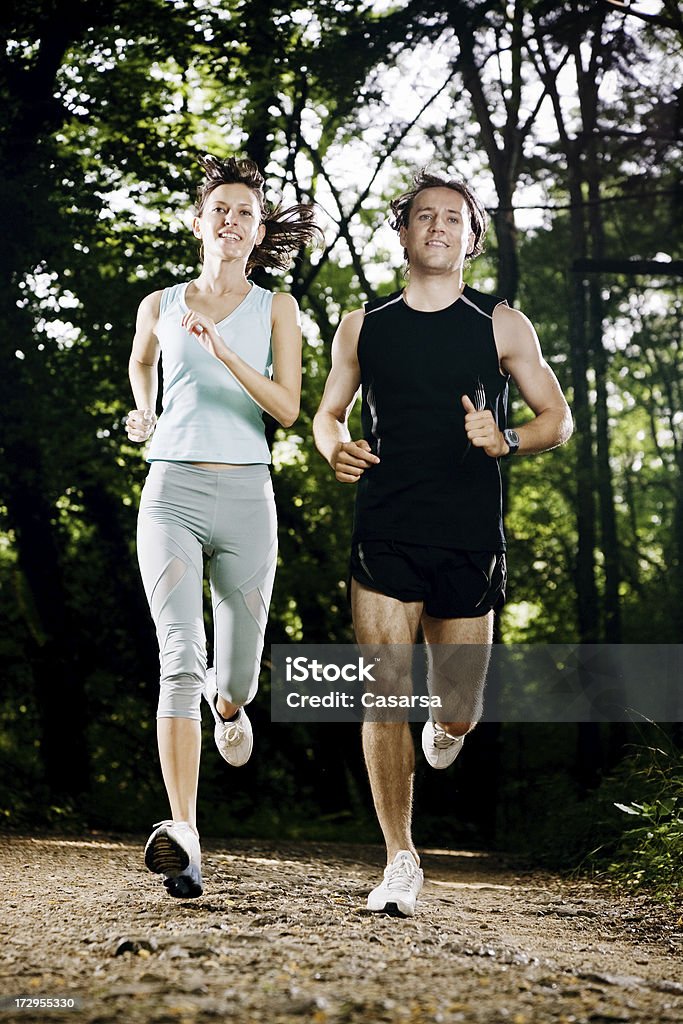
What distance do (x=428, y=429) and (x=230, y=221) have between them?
0.93 metres

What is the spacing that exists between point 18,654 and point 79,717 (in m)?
0.57

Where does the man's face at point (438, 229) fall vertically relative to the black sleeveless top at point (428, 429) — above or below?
above

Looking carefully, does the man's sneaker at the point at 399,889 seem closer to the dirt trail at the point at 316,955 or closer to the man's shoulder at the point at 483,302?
the dirt trail at the point at 316,955

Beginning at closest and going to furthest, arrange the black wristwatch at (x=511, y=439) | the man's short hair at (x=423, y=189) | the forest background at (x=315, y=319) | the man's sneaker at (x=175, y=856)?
the man's sneaker at (x=175, y=856) < the black wristwatch at (x=511, y=439) < the man's short hair at (x=423, y=189) < the forest background at (x=315, y=319)

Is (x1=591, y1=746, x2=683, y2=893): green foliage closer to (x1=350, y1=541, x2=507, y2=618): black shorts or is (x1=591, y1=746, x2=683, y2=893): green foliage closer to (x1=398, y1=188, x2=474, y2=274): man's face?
(x1=350, y1=541, x2=507, y2=618): black shorts

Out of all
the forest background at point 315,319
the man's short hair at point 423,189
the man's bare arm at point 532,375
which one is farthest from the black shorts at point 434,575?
the forest background at point 315,319

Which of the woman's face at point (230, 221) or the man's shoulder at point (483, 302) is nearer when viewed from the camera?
the woman's face at point (230, 221)

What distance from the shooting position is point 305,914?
125 inches

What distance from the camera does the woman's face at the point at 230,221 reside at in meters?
3.66

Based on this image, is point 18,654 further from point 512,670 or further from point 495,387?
point 495,387

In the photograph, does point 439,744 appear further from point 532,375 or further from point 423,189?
point 423,189

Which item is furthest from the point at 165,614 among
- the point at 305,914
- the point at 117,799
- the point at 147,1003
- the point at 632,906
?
the point at 117,799

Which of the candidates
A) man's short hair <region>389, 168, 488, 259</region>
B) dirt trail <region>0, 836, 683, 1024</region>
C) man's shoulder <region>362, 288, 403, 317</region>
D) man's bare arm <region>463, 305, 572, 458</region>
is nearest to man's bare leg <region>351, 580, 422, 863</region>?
dirt trail <region>0, 836, 683, 1024</region>

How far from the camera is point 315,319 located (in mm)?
7223
